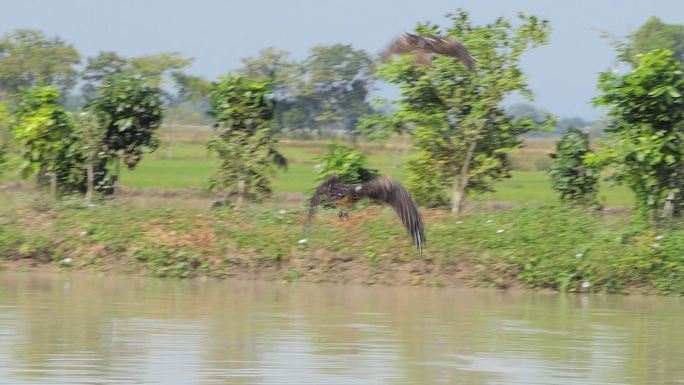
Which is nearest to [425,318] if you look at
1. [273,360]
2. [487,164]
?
[273,360]

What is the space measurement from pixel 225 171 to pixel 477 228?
3.36 m

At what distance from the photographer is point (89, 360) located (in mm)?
7961

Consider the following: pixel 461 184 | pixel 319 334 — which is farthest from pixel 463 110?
pixel 319 334

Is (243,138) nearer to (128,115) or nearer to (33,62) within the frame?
(128,115)

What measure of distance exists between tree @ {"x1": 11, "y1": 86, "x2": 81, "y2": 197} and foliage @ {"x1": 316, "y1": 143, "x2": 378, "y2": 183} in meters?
2.85

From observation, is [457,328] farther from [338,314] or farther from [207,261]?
[207,261]

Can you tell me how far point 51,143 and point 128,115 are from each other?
940mm

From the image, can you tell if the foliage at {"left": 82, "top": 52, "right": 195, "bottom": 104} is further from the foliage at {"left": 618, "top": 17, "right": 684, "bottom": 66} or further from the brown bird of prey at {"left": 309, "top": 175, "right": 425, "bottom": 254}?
the brown bird of prey at {"left": 309, "top": 175, "right": 425, "bottom": 254}

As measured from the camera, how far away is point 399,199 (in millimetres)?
10062

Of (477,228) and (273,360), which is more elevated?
(477,228)

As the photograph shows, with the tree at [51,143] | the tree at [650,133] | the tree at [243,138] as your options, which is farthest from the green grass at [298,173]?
the tree at [650,133]

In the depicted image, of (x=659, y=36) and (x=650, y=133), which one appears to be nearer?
(x=650, y=133)

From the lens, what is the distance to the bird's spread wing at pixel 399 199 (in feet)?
32.8

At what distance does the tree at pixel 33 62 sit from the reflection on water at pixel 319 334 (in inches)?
1119
